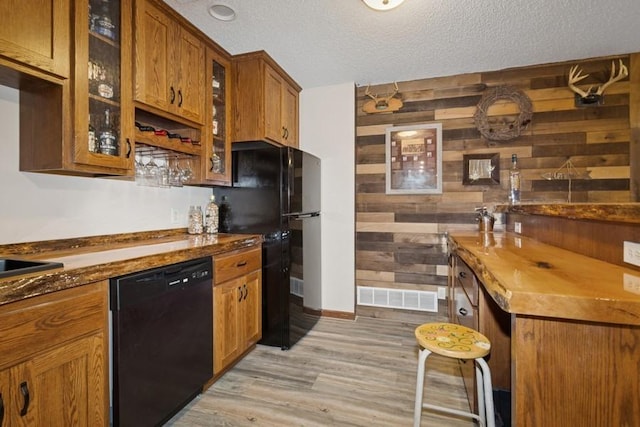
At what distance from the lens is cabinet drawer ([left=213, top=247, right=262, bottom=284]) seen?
1.96 meters

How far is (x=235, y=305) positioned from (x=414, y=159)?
7.41 feet

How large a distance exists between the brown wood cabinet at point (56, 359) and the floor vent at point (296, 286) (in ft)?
4.81

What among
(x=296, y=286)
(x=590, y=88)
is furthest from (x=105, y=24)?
(x=590, y=88)

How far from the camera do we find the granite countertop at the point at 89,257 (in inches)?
39.7

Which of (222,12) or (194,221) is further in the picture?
(194,221)

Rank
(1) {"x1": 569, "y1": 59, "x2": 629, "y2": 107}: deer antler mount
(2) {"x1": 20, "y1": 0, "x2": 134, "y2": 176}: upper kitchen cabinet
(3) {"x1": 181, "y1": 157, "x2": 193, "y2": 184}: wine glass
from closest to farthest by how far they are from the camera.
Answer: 1. (2) {"x1": 20, "y1": 0, "x2": 134, "y2": 176}: upper kitchen cabinet
2. (3) {"x1": 181, "y1": 157, "x2": 193, "y2": 184}: wine glass
3. (1) {"x1": 569, "y1": 59, "x2": 629, "y2": 107}: deer antler mount

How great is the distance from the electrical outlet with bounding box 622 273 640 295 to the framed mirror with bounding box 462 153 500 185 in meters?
2.15

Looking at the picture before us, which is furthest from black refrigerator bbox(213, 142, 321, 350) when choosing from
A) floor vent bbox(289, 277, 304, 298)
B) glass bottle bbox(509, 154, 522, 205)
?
glass bottle bbox(509, 154, 522, 205)

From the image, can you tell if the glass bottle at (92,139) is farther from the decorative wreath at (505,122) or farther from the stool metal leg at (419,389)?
the decorative wreath at (505,122)

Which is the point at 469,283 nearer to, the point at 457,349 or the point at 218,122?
the point at 457,349

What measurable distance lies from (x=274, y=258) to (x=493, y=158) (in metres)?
2.35

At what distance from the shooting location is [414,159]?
123 inches

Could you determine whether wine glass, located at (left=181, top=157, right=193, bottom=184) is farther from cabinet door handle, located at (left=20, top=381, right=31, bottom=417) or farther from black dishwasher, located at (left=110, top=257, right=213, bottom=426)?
cabinet door handle, located at (left=20, top=381, right=31, bottom=417)

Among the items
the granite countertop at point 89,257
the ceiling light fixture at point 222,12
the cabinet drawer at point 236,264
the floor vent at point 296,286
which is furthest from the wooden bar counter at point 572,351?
the ceiling light fixture at point 222,12
